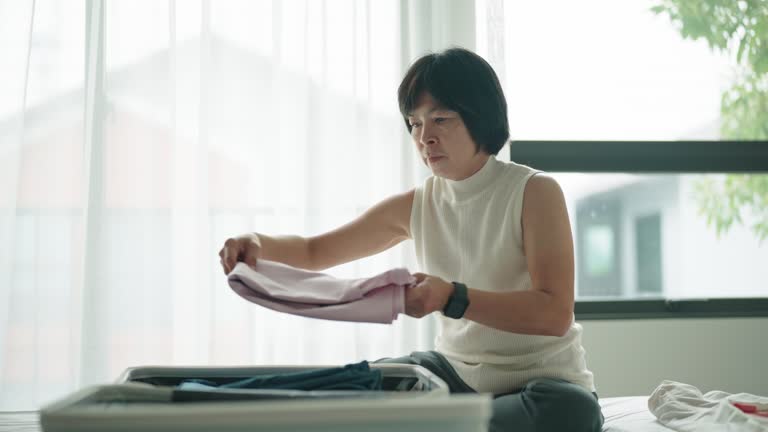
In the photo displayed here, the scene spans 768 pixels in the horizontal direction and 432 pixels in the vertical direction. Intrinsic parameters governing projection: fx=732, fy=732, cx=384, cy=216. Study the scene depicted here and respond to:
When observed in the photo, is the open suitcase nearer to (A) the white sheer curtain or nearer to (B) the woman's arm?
(B) the woman's arm

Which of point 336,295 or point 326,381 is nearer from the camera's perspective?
point 326,381

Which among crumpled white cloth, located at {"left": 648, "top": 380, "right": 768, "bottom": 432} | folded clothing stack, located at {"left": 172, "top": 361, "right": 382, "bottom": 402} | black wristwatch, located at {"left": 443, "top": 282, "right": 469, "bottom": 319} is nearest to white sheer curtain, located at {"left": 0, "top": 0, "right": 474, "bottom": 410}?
crumpled white cloth, located at {"left": 648, "top": 380, "right": 768, "bottom": 432}

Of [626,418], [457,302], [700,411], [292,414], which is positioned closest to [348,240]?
[457,302]

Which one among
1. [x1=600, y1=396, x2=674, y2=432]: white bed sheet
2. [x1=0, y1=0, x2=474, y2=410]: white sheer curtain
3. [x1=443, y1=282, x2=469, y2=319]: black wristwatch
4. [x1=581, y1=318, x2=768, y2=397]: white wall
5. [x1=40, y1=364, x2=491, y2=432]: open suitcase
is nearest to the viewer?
[x1=40, y1=364, x2=491, y2=432]: open suitcase

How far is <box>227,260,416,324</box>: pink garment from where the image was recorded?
3.36 ft

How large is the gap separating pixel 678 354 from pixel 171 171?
1783mm

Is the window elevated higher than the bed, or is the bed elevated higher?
the window

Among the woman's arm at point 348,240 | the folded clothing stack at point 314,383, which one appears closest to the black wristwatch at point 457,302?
the folded clothing stack at point 314,383

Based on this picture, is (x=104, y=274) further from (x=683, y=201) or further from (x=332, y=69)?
(x=683, y=201)

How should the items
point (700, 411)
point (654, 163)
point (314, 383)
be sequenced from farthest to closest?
point (654, 163)
point (700, 411)
point (314, 383)

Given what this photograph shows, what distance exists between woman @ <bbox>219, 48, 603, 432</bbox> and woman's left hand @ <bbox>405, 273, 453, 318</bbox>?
0.45ft

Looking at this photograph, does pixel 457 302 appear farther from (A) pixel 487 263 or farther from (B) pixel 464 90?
(B) pixel 464 90

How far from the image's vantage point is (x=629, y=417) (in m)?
1.53

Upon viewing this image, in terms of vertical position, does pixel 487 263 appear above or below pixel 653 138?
below
